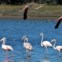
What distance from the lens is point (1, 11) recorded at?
62.7 m

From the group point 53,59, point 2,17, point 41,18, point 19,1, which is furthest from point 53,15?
point 53,59

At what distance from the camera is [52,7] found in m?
66.4

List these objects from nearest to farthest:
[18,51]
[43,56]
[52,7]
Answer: [43,56] → [18,51] → [52,7]

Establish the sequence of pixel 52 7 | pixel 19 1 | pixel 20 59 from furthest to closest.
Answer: pixel 19 1 → pixel 52 7 → pixel 20 59

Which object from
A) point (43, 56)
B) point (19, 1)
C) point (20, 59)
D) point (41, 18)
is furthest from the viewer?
point (19, 1)

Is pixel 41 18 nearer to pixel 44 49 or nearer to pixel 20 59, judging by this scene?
pixel 44 49

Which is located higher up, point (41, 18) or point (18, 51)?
point (18, 51)

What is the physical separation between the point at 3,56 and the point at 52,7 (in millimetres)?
45098

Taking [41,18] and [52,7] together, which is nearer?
[41,18]

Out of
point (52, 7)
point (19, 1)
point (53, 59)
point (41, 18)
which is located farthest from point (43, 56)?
point (19, 1)

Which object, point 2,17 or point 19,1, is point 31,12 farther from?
point 19,1

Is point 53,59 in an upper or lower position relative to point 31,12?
upper

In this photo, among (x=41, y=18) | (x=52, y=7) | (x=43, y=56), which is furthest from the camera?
(x=52, y=7)

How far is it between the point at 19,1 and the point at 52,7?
534 inches
